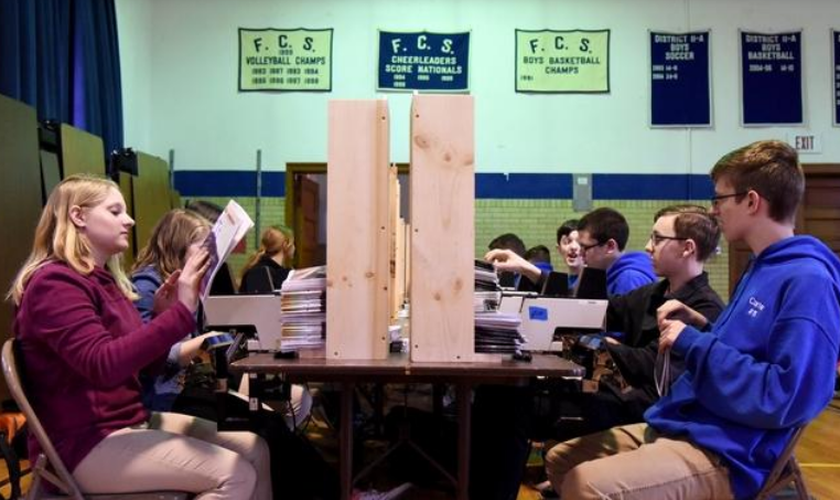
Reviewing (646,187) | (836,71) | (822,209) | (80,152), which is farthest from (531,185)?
(80,152)

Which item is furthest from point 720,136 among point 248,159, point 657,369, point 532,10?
point 657,369

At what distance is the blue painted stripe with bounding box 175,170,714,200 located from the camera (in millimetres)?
6168

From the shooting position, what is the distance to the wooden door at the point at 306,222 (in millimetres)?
6383

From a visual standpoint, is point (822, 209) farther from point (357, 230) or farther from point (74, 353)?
point (74, 353)

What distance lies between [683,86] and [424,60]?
2.40m

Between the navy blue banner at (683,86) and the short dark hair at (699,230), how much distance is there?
421 cm

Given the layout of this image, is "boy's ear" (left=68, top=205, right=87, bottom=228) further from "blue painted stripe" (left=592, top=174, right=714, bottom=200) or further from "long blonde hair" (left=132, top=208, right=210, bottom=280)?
"blue painted stripe" (left=592, top=174, right=714, bottom=200)

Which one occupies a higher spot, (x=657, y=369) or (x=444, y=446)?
(x=657, y=369)

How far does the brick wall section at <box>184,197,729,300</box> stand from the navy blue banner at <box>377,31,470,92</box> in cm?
118

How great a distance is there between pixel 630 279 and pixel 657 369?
36.7 inches

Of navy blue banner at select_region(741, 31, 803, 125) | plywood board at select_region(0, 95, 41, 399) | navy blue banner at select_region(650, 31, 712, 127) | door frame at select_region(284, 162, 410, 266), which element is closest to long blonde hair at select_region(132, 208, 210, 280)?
plywood board at select_region(0, 95, 41, 399)

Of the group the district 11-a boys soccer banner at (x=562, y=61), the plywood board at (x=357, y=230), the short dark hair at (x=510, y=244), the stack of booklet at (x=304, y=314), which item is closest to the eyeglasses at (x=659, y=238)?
the plywood board at (x=357, y=230)

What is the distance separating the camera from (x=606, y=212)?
3.15m

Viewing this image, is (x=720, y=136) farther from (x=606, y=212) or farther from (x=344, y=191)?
(x=344, y=191)
